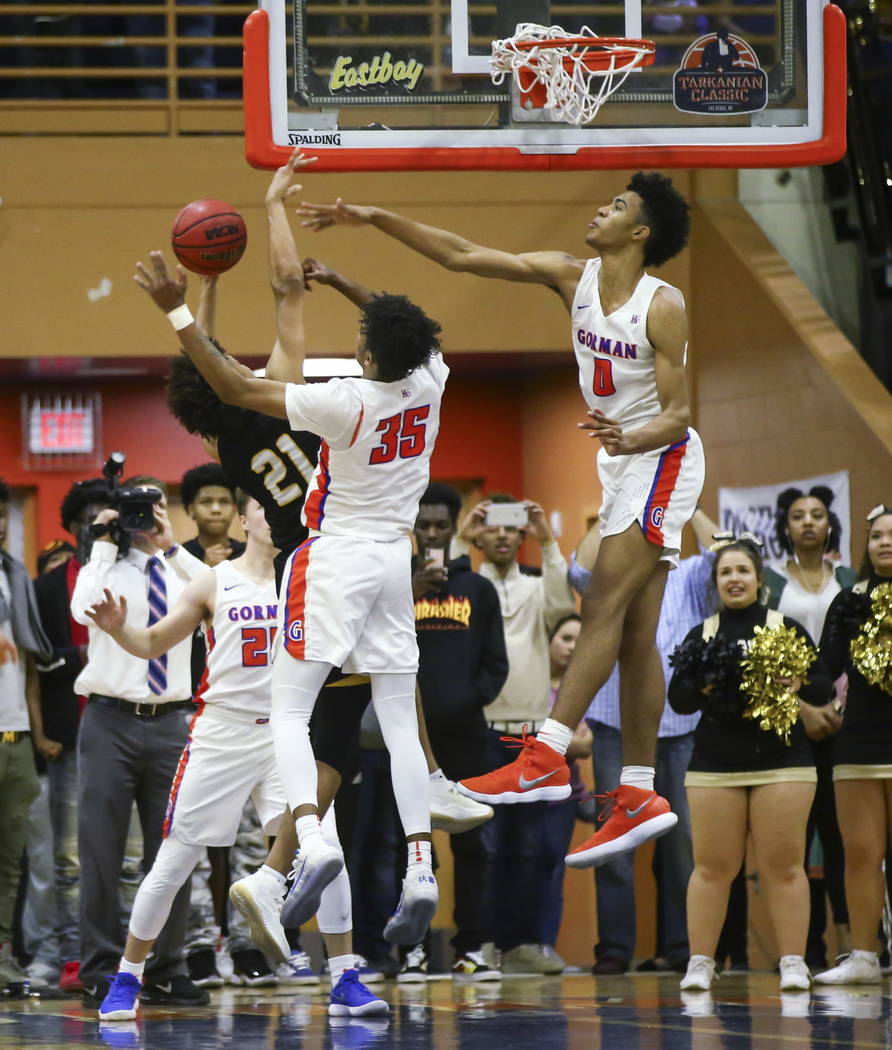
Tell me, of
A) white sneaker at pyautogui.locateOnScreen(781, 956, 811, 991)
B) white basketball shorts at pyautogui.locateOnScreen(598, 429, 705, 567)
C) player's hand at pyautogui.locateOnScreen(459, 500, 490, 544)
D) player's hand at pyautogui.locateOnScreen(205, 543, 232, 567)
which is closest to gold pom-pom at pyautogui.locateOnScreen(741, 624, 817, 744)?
white sneaker at pyautogui.locateOnScreen(781, 956, 811, 991)

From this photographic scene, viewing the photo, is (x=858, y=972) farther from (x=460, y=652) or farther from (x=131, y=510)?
(x=131, y=510)

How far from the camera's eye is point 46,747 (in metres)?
8.80

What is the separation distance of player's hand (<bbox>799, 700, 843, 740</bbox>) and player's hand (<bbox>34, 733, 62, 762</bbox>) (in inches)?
145

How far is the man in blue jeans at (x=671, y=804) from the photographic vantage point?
9.09 meters

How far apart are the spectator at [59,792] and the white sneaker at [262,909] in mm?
2555

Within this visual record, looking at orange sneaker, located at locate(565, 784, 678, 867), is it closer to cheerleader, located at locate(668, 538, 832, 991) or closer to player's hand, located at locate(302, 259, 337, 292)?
cheerleader, located at locate(668, 538, 832, 991)

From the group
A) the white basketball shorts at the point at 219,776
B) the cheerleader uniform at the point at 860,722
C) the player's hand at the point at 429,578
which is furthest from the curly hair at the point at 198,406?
the cheerleader uniform at the point at 860,722

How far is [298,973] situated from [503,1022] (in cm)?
250

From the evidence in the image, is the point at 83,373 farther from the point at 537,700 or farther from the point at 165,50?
the point at 537,700

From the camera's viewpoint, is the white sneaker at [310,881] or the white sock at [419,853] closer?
the white sneaker at [310,881]

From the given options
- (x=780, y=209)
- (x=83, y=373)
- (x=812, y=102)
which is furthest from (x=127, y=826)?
(x=780, y=209)

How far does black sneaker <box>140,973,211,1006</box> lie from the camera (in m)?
7.56

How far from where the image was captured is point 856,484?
33.2 ft

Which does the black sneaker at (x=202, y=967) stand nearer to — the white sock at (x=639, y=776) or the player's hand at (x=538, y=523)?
the player's hand at (x=538, y=523)
